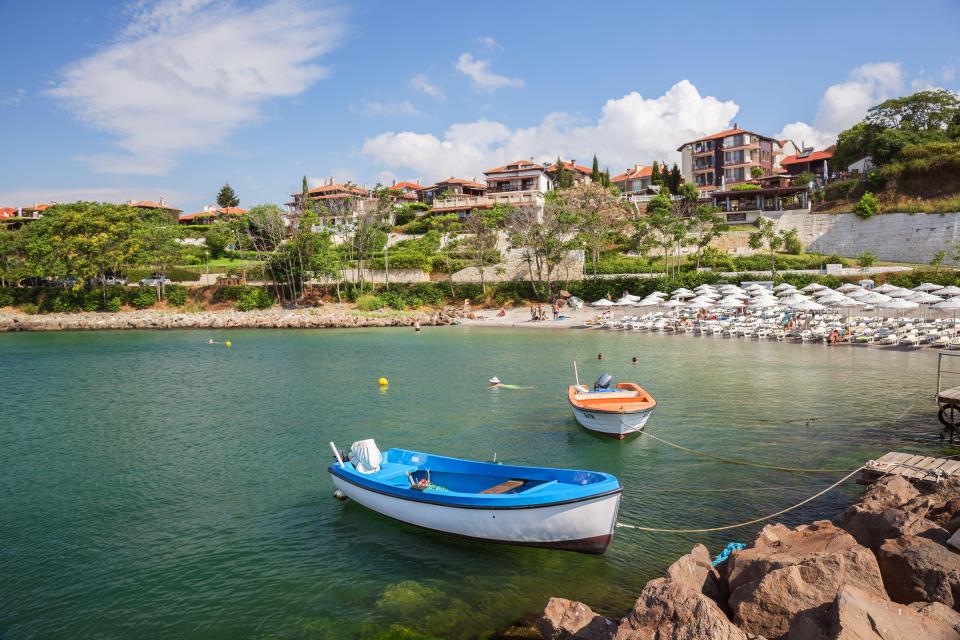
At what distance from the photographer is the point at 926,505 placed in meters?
10.1

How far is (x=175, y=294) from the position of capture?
218 ft

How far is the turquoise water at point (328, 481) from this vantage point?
32.4 feet

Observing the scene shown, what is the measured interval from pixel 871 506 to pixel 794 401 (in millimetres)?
12547

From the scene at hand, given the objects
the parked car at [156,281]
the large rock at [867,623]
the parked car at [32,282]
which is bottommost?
the large rock at [867,623]

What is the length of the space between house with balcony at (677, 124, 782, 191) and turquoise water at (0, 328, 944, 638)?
64.1 m

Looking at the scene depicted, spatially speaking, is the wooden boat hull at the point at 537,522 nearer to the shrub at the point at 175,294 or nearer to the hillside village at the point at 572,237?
the hillside village at the point at 572,237

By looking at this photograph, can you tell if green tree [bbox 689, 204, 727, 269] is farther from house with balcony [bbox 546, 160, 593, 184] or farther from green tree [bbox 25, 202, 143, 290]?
green tree [bbox 25, 202, 143, 290]

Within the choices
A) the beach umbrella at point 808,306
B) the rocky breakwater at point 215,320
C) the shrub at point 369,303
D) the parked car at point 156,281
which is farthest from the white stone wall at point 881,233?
the parked car at point 156,281

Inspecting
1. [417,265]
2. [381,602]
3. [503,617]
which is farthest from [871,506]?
[417,265]

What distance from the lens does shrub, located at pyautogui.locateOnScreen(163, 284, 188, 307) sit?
66.1 meters

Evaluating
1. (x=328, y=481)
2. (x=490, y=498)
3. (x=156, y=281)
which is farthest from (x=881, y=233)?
(x=156, y=281)

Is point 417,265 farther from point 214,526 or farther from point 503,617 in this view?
point 503,617

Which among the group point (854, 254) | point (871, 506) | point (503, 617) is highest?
point (854, 254)

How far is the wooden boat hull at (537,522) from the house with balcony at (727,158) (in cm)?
8588
